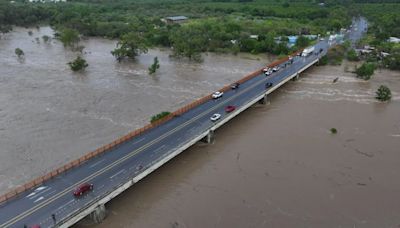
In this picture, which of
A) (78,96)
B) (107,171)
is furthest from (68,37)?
(107,171)

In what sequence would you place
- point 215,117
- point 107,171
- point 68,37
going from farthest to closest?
point 68,37, point 215,117, point 107,171

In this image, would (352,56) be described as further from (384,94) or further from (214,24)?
(214,24)

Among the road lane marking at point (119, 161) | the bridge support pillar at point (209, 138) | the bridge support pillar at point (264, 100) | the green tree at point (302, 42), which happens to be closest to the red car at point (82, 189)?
the road lane marking at point (119, 161)

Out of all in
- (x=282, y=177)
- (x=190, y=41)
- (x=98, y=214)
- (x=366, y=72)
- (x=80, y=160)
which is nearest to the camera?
(x=98, y=214)

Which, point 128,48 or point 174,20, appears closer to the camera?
point 128,48

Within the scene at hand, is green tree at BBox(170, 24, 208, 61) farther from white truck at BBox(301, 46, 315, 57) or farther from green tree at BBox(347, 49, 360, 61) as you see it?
green tree at BBox(347, 49, 360, 61)

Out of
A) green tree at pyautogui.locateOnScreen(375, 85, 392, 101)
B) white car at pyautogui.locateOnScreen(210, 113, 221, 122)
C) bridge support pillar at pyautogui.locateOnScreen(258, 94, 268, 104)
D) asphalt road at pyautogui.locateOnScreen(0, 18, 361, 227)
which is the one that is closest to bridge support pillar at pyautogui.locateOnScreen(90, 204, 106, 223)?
asphalt road at pyautogui.locateOnScreen(0, 18, 361, 227)

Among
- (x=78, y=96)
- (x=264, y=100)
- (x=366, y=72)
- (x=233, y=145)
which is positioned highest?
(x=366, y=72)

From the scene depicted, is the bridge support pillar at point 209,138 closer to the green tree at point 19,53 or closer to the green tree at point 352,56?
the green tree at point 352,56

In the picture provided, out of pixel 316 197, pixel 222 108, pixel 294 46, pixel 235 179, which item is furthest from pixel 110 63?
pixel 316 197
